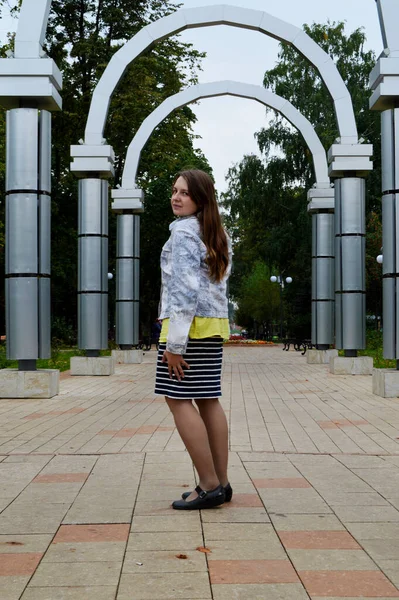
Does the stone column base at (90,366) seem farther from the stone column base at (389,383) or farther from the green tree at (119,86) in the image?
the green tree at (119,86)

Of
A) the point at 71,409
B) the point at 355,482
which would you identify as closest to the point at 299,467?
the point at 355,482

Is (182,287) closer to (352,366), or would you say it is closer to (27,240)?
(27,240)

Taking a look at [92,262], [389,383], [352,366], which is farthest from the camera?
[92,262]

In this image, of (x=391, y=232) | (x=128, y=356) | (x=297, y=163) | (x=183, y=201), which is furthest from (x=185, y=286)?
(x=297, y=163)

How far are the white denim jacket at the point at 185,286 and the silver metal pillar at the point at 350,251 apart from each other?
37.9ft

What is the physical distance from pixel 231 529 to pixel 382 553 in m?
0.76

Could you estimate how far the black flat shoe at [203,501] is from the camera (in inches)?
184

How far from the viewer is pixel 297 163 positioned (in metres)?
43.2

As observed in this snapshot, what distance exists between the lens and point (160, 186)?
127 feet

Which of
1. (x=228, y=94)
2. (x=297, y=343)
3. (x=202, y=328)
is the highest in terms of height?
(x=228, y=94)

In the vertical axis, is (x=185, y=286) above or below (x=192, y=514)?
above

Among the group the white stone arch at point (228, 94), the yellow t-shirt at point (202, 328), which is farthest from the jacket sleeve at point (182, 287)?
the white stone arch at point (228, 94)

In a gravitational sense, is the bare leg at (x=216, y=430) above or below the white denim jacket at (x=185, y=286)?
below

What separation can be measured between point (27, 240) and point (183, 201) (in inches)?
273
